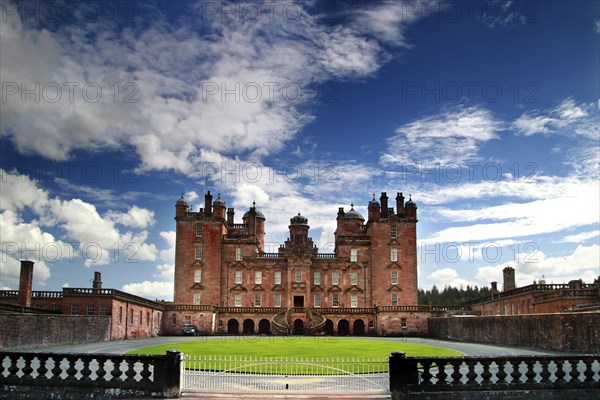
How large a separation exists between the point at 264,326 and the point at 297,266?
9413mm

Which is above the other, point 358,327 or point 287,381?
point 287,381

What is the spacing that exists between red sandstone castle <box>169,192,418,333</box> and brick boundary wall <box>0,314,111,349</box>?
84.4 ft

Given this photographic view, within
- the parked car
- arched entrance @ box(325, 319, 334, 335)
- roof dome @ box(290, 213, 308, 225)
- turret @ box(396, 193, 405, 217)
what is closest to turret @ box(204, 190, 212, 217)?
roof dome @ box(290, 213, 308, 225)

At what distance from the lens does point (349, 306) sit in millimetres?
75688

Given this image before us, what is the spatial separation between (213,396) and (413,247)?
204 feet

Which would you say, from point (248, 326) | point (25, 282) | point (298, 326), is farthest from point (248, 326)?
point (25, 282)

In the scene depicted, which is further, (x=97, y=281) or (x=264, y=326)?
(x=264, y=326)

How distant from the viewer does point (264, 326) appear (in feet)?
229

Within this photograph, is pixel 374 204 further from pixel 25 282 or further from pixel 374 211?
pixel 25 282

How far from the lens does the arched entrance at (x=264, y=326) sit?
69.4 metres

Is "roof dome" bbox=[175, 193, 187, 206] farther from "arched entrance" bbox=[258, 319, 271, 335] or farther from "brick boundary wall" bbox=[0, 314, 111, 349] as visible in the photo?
"brick boundary wall" bbox=[0, 314, 111, 349]

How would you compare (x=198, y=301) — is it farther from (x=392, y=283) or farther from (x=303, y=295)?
(x=392, y=283)

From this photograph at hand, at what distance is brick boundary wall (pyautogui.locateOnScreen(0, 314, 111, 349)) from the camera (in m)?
33.7

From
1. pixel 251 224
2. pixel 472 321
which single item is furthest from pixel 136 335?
pixel 472 321
